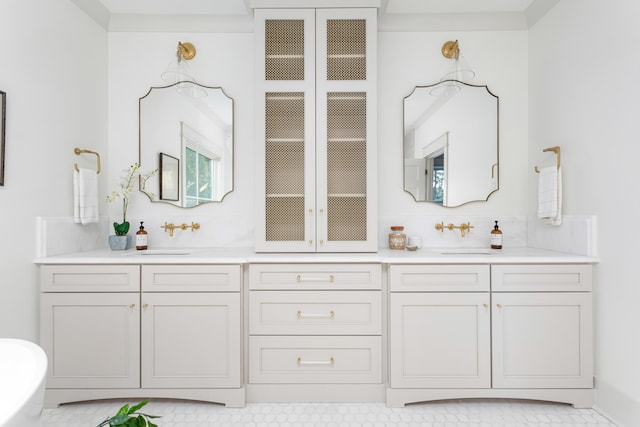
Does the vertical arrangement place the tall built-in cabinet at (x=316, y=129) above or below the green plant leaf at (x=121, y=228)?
above

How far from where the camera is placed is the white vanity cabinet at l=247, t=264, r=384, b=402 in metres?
2.11

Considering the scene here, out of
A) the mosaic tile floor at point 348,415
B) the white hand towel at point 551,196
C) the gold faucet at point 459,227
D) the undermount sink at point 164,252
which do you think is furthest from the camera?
the gold faucet at point 459,227

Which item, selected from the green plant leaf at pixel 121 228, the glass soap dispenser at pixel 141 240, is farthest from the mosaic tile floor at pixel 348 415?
the green plant leaf at pixel 121 228

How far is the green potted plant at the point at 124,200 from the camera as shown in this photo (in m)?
2.47

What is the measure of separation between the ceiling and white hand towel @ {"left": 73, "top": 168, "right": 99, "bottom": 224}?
117 cm

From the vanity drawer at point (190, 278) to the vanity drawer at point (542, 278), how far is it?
1.54 m

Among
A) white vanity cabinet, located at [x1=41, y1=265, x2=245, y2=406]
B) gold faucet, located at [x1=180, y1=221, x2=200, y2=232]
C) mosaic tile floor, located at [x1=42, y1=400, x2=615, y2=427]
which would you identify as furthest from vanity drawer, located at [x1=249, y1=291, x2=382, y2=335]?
gold faucet, located at [x1=180, y1=221, x2=200, y2=232]

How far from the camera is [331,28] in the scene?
2336 mm

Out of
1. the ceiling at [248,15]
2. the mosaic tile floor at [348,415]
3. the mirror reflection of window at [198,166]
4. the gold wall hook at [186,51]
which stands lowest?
the mosaic tile floor at [348,415]

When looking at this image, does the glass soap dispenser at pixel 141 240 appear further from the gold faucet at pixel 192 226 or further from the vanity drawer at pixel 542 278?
the vanity drawer at pixel 542 278

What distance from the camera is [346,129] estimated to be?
92.9 inches

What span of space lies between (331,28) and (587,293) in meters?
2.23

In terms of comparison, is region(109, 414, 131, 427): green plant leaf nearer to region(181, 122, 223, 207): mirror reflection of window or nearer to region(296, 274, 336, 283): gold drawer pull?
region(296, 274, 336, 283): gold drawer pull

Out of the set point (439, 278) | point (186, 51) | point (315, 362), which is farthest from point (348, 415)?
point (186, 51)
